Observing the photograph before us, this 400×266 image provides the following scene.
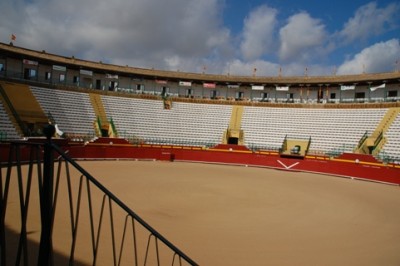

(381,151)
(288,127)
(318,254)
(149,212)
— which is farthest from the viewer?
(288,127)

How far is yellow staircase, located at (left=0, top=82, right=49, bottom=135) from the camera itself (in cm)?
2934

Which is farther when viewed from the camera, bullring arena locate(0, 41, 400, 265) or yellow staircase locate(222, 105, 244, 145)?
yellow staircase locate(222, 105, 244, 145)

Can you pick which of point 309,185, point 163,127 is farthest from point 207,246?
point 163,127

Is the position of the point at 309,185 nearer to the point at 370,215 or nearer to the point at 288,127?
the point at 370,215

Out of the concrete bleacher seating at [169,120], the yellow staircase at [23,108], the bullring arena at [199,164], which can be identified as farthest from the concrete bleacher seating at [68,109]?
the concrete bleacher seating at [169,120]

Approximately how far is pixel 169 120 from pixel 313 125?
18.6m

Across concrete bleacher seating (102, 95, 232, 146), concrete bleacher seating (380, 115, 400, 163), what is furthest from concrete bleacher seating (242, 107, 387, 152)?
concrete bleacher seating (102, 95, 232, 146)

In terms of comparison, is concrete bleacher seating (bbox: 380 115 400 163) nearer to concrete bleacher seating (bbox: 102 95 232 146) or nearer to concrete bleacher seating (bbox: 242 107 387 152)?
concrete bleacher seating (bbox: 242 107 387 152)

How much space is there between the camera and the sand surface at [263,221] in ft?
28.4

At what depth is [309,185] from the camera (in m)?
21.4

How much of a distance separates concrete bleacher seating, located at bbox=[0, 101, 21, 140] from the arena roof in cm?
1071

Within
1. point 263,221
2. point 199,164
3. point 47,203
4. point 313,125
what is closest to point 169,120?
point 199,164

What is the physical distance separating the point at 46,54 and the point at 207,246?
1495 inches

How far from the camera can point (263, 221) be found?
11.7m
